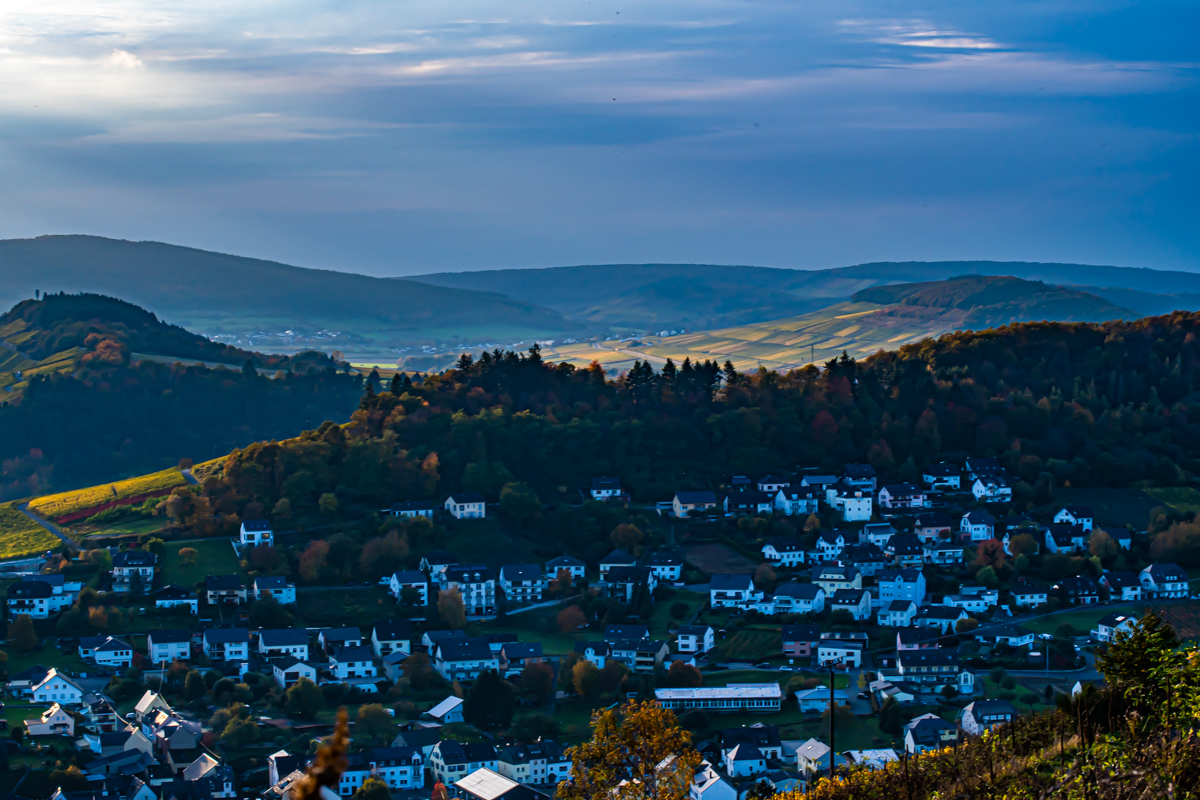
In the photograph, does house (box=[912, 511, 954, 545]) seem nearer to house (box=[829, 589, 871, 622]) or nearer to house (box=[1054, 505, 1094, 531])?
house (box=[1054, 505, 1094, 531])

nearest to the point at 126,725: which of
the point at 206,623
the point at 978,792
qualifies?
the point at 206,623

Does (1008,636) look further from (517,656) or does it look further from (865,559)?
(517,656)

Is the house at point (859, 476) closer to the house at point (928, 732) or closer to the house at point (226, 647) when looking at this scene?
the house at point (928, 732)

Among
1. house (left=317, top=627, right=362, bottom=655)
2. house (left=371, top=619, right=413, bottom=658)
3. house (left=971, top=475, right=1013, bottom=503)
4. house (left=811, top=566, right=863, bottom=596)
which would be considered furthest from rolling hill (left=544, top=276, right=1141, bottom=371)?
Result: house (left=317, top=627, right=362, bottom=655)

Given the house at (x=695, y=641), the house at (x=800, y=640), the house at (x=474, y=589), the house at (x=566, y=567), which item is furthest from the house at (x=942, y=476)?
the house at (x=474, y=589)

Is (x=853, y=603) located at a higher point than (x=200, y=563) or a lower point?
lower

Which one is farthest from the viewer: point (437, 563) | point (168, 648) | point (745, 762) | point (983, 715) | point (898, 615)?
point (437, 563)

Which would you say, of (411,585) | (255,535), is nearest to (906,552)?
(411,585)
